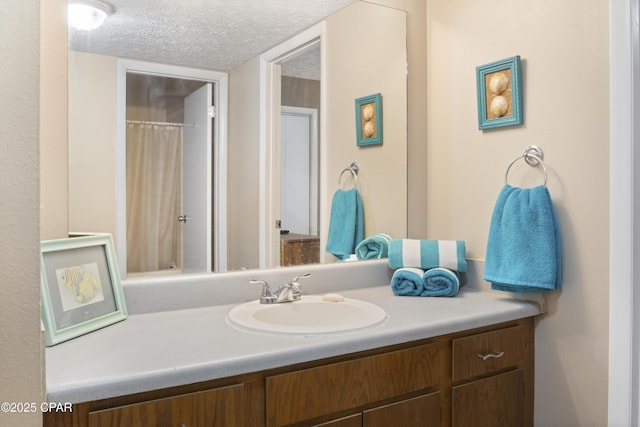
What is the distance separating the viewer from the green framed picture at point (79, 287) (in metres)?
1.09

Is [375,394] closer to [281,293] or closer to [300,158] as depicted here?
[281,293]

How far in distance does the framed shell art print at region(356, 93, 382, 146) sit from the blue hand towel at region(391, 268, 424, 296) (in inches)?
21.9

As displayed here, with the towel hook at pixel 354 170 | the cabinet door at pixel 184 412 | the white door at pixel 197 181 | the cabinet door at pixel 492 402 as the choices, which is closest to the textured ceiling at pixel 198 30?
the white door at pixel 197 181

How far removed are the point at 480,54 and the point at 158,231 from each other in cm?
131

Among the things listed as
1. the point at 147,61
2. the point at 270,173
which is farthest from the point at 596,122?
the point at 147,61

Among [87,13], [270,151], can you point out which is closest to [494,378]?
[270,151]

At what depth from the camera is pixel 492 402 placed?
1463 millimetres

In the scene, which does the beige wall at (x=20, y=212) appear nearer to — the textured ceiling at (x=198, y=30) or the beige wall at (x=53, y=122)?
the beige wall at (x=53, y=122)

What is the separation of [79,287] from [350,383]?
0.71m

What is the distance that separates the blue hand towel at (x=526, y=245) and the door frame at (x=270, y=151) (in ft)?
2.47

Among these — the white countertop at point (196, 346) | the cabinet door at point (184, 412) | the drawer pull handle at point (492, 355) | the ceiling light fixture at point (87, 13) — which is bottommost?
the drawer pull handle at point (492, 355)

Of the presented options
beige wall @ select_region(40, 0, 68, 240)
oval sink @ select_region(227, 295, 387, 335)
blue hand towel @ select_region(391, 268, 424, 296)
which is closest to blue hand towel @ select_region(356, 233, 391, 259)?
blue hand towel @ select_region(391, 268, 424, 296)

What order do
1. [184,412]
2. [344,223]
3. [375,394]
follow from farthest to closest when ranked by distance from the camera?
[344,223], [375,394], [184,412]

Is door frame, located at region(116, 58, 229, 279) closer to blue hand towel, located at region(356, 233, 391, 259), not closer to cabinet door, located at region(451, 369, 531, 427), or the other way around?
blue hand towel, located at region(356, 233, 391, 259)
